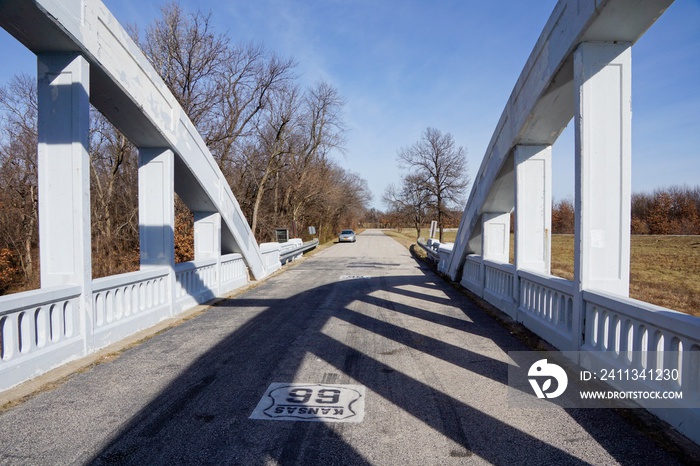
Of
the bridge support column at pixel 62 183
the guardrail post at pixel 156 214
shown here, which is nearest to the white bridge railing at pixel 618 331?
the bridge support column at pixel 62 183

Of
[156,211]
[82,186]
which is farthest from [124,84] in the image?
[156,211]

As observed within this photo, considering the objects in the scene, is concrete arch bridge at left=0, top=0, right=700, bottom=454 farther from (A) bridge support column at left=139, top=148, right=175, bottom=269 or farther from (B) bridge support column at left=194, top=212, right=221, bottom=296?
(B) bridge support column at left=194, top=212, right=221, bottom=296

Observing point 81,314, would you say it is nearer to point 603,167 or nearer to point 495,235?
point 603,167

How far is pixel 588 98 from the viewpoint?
17.9ft

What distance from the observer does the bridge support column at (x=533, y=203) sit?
8359 millimetres

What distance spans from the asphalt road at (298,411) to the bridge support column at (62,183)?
4.48 feet

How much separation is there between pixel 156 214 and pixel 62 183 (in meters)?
2.78

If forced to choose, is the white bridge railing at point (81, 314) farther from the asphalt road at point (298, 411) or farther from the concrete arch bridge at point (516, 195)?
the asphalt road at point (298, 411)

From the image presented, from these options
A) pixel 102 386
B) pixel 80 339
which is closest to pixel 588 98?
pixel 102 386

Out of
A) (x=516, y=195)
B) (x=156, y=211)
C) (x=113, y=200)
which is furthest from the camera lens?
(x=113, y=200)

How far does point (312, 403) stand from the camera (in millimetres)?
4230

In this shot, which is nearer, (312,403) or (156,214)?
(312,403)

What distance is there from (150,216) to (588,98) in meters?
7.55

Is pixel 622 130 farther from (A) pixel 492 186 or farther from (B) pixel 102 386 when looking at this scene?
(B) pixel 102 386
